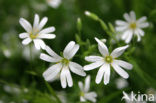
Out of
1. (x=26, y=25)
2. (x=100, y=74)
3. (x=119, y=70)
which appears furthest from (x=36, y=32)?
(x=119, y=70)

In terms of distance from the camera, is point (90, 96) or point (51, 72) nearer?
point (51, 72)

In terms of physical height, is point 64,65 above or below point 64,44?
below

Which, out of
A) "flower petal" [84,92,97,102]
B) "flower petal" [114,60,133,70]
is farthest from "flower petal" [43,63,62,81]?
"flower petal" [84,92,97,102]

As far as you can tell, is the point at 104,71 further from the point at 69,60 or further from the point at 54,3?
the point at 54,3

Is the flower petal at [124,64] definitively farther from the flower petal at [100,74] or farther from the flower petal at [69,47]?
the flower petal at [69,47]

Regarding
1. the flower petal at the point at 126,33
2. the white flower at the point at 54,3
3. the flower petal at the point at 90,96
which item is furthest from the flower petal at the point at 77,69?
the white flower at the point at 54,3
